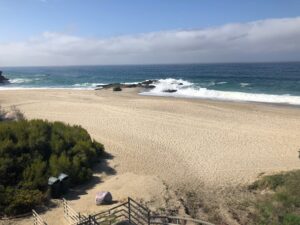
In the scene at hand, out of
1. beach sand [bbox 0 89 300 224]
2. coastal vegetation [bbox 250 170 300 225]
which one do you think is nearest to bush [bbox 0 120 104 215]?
beach sand [bbox 0 89 300 224]

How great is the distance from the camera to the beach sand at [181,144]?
46.6ft

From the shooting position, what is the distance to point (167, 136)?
21.2m

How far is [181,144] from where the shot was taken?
19531 mm

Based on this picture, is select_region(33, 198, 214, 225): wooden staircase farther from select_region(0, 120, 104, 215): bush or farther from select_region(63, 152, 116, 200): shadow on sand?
select_region(63, 152, 116, 200): shadow on sand

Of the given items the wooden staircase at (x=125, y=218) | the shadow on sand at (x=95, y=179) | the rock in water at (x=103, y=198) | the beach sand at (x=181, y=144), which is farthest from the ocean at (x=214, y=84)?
the wooden staircase at (x=125, y=218)

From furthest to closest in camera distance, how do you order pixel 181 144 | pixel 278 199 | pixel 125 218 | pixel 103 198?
pixel 181 144, pixel 278 199, pixel 103 198, pixel 125 218

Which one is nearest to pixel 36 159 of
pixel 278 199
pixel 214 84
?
pixel 278 199

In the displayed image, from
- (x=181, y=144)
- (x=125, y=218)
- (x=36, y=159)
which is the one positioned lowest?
(x=125, y=218)

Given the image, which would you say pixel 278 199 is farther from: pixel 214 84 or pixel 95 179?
pixel 214 84

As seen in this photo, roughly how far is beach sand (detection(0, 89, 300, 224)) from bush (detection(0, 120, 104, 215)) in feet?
3.15

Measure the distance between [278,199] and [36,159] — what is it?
30.8ft

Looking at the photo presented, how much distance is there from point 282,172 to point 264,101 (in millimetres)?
25432

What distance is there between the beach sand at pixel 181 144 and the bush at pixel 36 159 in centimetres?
96

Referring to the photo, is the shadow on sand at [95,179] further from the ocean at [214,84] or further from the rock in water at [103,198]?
the ocean at [214,84]
